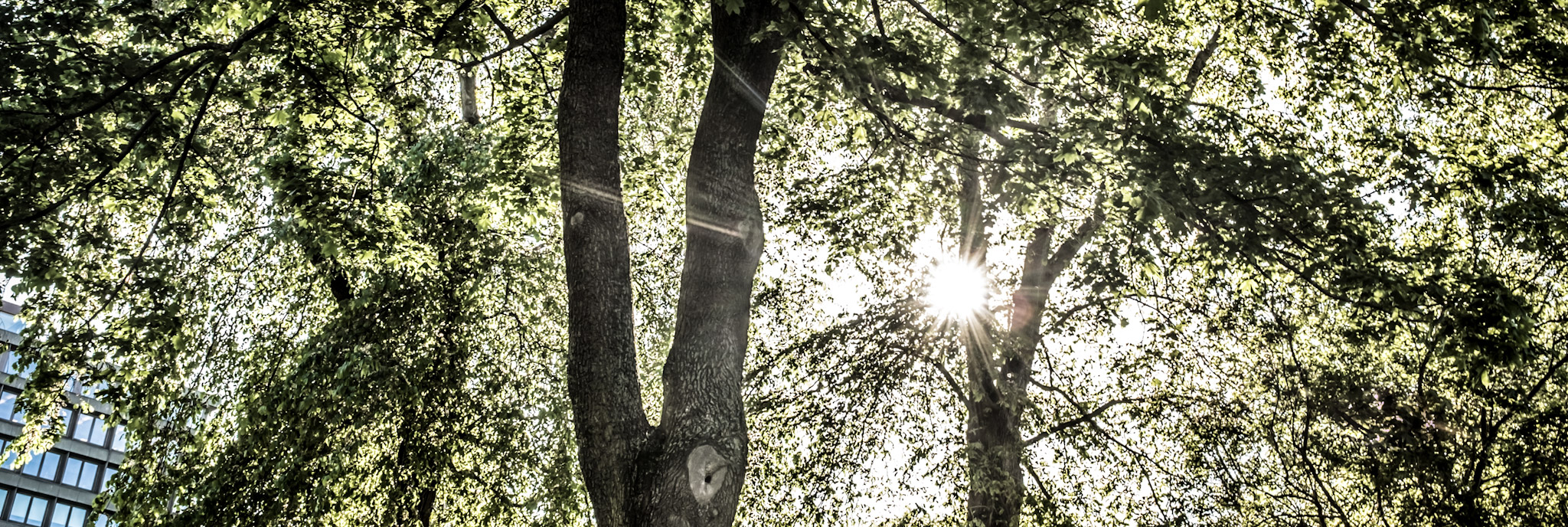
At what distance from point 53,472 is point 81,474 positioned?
7.94 feet

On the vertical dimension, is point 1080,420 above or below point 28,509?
below

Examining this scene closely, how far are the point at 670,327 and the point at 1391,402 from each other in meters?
9.62

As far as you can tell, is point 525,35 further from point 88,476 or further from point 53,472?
point 88,476

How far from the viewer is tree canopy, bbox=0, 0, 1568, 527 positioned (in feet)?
26.4

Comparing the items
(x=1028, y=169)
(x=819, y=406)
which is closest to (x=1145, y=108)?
(x=1028, y=169)

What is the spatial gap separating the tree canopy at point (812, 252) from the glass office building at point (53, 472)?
2449 inches

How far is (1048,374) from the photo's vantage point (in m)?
14.6

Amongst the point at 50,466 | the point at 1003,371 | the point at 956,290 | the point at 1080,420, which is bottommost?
the point at 1080,420

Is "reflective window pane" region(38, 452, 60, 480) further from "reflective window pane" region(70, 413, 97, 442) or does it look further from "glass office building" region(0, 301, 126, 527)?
"reflective window pane" region(70, 413, 97, 442)

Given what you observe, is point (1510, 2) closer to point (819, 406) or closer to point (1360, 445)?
point (1360, 445)

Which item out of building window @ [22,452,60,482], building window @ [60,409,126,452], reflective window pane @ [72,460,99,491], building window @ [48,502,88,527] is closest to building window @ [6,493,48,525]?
building window @ [48,502,88,527]

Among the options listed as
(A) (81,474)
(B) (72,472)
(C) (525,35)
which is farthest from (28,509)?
(C) (525,35)

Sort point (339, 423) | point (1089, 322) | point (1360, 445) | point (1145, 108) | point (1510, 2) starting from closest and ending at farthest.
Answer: point (1145, 108) < point (1510, 2) < point (339, 423) < point (1360, 445) < point (1089, 322)

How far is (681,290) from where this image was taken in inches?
261
